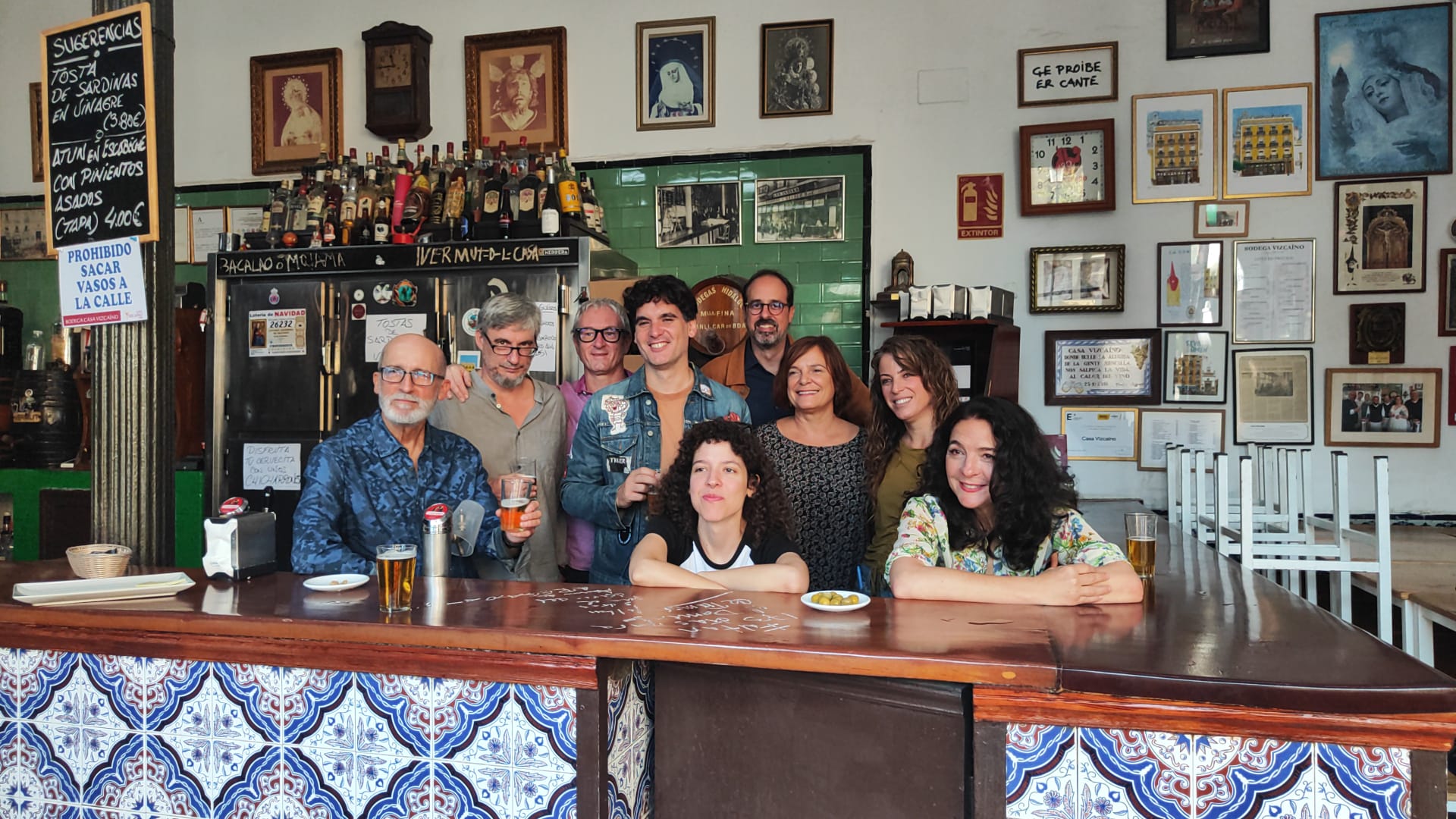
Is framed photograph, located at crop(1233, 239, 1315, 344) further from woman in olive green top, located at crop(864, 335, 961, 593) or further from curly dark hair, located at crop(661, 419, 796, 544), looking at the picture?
curly dark hair, located at crop(661, 419, 796, 544)

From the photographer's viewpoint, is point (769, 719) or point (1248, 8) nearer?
point (769, 719)

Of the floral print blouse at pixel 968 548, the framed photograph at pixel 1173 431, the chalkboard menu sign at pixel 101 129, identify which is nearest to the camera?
the floral print blouse at pixel 968 548

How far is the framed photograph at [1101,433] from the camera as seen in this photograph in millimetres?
4977

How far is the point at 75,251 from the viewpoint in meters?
A: 2.60

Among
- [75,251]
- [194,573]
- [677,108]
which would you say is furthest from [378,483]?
[677,108]

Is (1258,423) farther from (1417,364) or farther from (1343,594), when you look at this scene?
(1343,594)

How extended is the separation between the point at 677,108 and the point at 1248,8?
3.11 meters

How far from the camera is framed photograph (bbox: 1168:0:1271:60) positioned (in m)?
4.82

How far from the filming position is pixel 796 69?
5.29 meters

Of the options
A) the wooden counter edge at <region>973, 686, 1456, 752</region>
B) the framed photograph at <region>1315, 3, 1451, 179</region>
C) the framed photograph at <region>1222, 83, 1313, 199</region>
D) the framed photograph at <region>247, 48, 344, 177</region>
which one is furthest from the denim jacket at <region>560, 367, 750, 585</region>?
the framed photograph at <region>247, 48, 344, 177</region>

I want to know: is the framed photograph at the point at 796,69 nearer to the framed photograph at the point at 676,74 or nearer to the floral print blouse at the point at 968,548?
the framed photograph at the point at 676,74

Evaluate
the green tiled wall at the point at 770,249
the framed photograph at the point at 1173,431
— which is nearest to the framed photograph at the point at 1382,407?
the framed photograph at the point at 1173,431

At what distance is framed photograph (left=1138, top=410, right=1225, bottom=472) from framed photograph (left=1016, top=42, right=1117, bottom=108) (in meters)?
1.74

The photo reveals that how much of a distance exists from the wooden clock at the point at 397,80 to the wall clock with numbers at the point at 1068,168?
361 centimetres
